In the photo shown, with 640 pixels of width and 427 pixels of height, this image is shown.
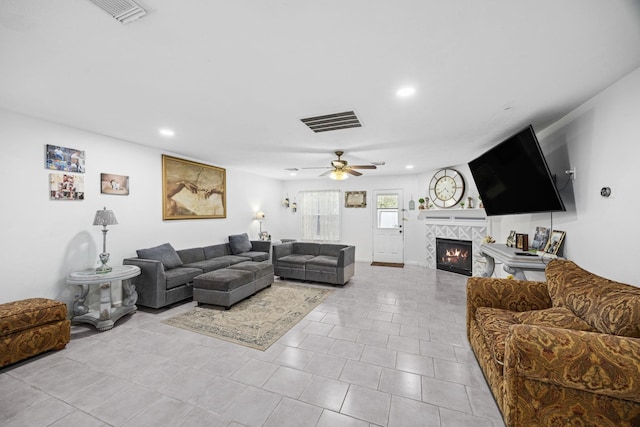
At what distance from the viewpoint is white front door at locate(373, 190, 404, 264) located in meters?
7.19

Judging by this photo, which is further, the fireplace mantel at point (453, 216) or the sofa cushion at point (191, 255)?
the fireplace mantel at point (453, 216)

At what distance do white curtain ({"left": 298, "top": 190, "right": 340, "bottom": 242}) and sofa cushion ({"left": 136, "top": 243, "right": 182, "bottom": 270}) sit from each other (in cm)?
437

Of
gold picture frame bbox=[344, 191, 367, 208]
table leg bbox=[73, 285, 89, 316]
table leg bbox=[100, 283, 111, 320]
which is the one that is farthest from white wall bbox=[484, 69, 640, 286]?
table leg bbox=[73, 285, 89, 316]

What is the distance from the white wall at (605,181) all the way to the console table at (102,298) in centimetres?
510

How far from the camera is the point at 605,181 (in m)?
2.19

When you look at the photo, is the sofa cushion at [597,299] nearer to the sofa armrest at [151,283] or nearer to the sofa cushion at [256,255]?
the sofa armrest at [151,283]

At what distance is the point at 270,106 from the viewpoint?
2.63 meters

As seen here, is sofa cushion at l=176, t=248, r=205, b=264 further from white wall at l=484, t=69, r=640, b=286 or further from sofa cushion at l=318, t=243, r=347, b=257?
white wall at l=484, t=69, r=640, b=286

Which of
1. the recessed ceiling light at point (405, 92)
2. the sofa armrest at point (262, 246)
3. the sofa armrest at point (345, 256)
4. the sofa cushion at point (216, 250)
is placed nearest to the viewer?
the recessed ceiling light at point (405, 92)

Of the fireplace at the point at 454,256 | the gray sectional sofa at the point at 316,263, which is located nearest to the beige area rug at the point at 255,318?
the gray sectional sofa at the point at 316,263

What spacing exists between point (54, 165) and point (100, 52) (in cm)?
229

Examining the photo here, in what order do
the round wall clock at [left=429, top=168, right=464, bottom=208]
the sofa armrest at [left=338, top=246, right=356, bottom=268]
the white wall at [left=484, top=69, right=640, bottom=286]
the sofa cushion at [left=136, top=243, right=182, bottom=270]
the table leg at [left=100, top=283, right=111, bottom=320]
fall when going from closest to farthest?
the white wall at [left=484, top=69, right=640, bottom=286], the table leg at [left=100, top=283, right=111, bottom=320], the sofa cushion at [left=136, top=243, right=182, bottom=270], the sofa armrest at [left=338, top=246, right=356, bottom=268], the round wall clock at [left=429, top=168, right=464, bottom=208]

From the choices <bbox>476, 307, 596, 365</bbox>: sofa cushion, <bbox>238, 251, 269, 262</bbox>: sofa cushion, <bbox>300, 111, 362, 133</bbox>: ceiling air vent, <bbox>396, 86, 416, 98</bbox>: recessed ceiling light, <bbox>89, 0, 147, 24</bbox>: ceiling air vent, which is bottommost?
<bbox>238, 251, 269, 262</bbox>: sofa cushion

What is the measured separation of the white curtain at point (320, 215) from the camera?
7883 millimetres
